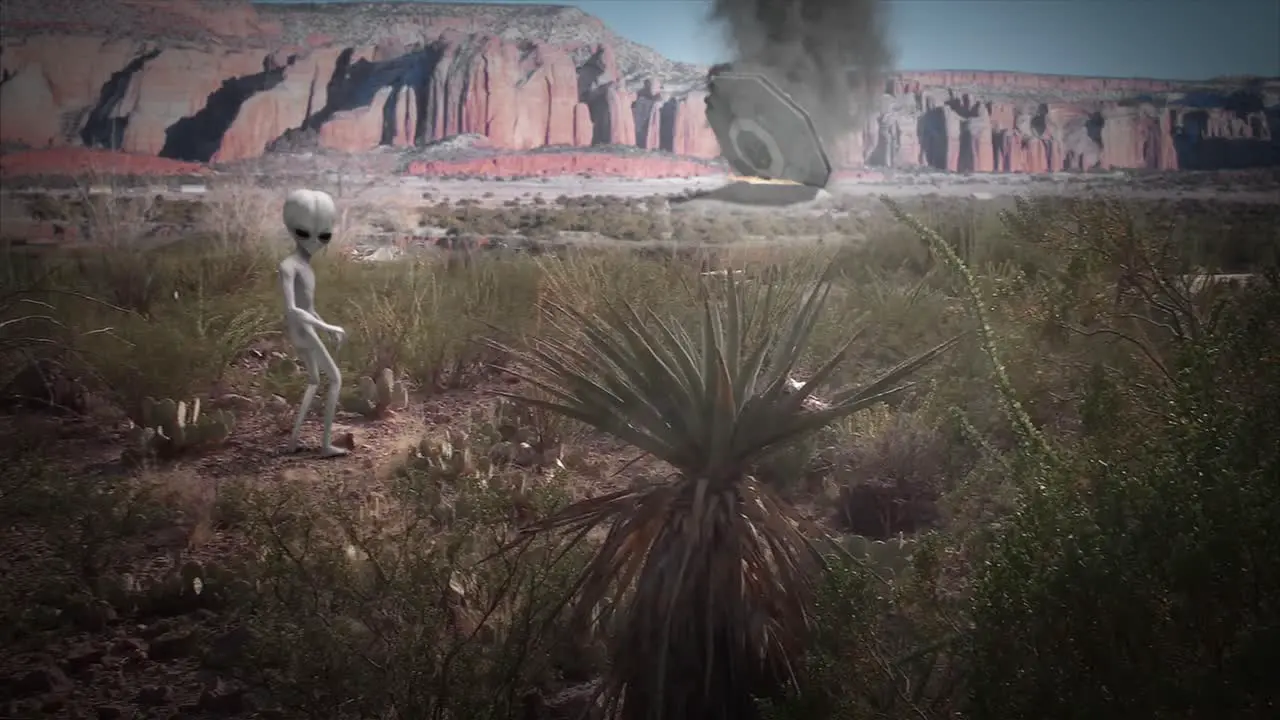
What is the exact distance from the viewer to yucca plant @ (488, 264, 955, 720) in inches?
91.0

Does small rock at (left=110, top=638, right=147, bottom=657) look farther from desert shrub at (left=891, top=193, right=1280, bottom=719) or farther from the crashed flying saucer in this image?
the crashed flying saucer

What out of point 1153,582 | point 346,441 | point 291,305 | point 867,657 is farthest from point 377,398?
point 1153,582

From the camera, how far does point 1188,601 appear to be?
5.73ft

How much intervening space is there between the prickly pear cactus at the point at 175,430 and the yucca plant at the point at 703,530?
8.06ft

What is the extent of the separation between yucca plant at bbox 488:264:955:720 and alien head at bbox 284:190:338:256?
5.95 ft

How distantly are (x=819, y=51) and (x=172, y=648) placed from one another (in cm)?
864

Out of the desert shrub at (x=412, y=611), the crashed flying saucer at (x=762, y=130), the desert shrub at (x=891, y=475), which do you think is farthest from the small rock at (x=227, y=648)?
the crashed flying saucer at (x=762, y=130)

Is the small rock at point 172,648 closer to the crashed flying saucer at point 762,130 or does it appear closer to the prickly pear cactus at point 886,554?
the prickly pear cactus at point 886,554

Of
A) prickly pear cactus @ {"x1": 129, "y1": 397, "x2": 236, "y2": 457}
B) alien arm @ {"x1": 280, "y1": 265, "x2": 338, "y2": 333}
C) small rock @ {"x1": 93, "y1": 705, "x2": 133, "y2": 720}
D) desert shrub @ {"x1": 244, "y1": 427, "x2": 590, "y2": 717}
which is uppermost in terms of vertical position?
alien arm @ {"x1": 280, "y1": 265, "x2": 338, "y2": 333}

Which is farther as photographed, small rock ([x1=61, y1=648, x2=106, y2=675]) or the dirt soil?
small rock ([x1=61, y1=648, x2=106, y2=675])

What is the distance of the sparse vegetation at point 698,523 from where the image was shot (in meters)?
1.81

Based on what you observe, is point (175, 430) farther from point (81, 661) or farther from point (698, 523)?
point (698, 523)

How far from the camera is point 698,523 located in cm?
227

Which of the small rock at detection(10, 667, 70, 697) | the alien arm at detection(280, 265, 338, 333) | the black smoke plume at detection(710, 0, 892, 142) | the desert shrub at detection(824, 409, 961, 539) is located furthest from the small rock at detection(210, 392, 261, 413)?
the black smoke plume at detection(710, 0, 892, 142)
